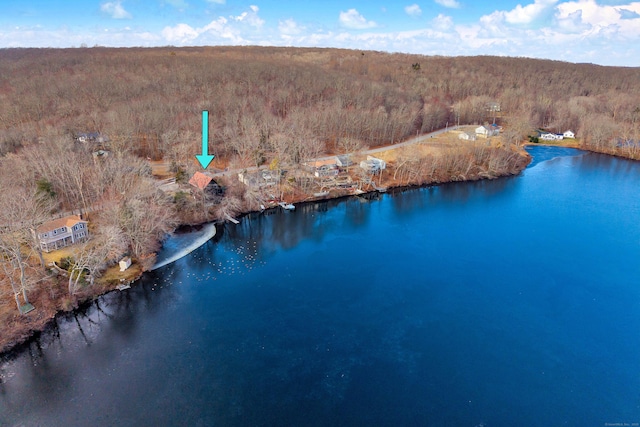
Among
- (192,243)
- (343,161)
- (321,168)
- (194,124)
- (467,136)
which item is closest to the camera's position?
(192,243)

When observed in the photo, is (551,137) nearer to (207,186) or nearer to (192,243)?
(207,186)

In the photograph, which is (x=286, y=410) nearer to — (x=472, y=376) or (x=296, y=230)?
(x=472, y=376)

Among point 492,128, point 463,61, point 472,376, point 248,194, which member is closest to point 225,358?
point 472,376

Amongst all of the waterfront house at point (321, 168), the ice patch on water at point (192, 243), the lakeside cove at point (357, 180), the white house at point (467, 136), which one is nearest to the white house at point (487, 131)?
the lakeside cove at point (357, 180)

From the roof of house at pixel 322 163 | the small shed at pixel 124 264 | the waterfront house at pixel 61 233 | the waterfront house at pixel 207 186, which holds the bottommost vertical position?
the small shed at pixel 124 264

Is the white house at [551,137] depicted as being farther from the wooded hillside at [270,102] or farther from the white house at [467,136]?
the white house at [467,136]

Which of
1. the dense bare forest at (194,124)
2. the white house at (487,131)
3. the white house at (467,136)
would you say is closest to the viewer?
the dense bare forest at (194,124)

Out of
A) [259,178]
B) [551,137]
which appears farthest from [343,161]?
[551,137]
